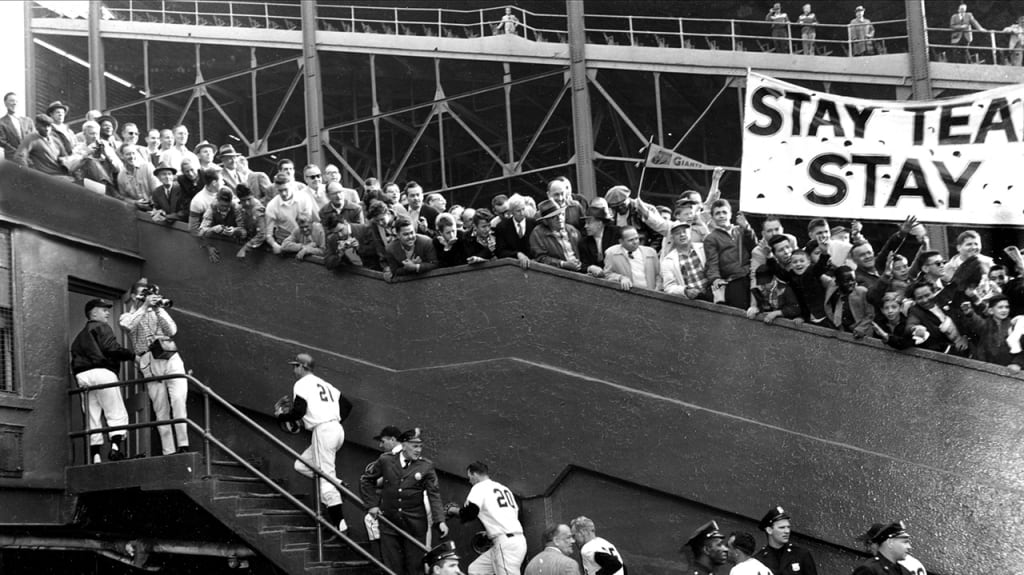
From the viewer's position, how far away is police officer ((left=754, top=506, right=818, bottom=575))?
10.1 m

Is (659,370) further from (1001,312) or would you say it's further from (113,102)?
(113,102)

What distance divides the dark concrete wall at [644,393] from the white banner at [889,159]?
1301 millimetres

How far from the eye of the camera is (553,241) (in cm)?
1295

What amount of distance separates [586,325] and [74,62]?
20.1 metres

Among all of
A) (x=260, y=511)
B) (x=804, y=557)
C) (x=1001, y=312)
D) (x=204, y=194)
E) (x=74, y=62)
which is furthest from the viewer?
(x=74, y=62)

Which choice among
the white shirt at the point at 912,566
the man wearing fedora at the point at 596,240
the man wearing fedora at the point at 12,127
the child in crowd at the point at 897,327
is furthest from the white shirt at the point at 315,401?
the white shirt at the point at 912,566

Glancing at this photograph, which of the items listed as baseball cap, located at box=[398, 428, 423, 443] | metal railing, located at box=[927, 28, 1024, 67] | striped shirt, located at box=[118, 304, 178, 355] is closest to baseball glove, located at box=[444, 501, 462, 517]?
baseball cap, located at box=[398, 428, 423, 443]

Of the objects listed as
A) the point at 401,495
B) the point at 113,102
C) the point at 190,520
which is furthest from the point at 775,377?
the point at 113,102

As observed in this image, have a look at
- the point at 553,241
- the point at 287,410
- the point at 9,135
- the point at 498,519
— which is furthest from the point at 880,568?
the point at 9,135

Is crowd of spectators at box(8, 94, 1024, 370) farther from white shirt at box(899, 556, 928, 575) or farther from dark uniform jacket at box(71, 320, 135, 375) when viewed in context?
white shirt at box(899, 556, 928, 575)

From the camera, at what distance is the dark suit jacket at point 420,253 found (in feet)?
43.7

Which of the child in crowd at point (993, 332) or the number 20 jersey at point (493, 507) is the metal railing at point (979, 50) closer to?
the child in crowd at point (993, 332)

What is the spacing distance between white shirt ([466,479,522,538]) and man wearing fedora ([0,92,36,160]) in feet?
23.6

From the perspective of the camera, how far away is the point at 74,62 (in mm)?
28875
